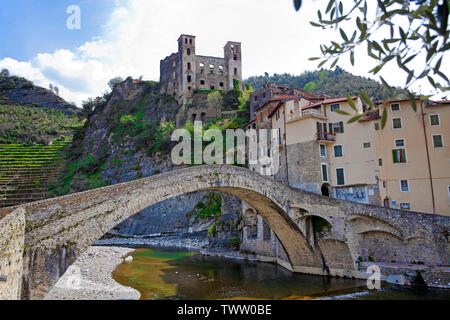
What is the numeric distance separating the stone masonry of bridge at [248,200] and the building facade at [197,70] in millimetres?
39271

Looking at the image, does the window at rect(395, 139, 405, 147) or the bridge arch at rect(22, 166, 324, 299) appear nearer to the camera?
the bridge arch at rect(22, 166, 324, 299)

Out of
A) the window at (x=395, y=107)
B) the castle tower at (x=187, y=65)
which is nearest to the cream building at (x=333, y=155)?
the window at (x=395, y=107)

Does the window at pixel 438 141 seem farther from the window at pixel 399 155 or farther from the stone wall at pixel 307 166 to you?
the stone wall at pixel 307 166

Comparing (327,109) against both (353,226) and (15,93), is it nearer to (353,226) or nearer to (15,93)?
(353,226)

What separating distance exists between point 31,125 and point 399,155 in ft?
251

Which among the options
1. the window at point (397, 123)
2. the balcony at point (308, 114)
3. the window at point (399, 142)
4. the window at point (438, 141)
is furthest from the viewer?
the balcony at point (308, 114)

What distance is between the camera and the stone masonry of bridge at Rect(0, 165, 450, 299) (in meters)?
Answer: 10.3

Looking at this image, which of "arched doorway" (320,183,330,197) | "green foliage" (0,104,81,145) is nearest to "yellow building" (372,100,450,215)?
"arched doorway" (320,183,330,197)

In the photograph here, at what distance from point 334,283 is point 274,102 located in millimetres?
17609

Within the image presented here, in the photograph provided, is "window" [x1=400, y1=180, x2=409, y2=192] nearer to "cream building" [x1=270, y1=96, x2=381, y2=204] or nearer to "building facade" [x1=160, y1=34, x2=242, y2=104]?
"cream building" [x1=270, y1=96, x2=381, y2=204]

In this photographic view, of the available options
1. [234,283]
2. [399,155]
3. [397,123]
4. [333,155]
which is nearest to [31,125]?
[234,283]

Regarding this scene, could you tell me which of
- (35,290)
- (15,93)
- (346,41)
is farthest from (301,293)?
(15,93)

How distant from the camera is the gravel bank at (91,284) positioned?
583 inches

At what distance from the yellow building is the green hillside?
11.5m
